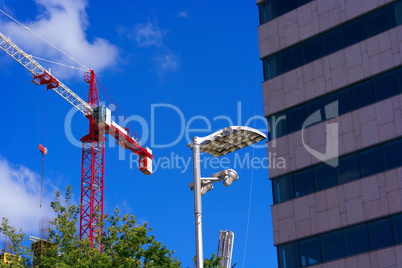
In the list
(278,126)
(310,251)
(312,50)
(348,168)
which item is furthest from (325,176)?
(312,50)

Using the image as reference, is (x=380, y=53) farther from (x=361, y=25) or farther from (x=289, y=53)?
(x=289, y=53)

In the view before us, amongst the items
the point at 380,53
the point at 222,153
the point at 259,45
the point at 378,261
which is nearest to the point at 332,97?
the point at 380,53

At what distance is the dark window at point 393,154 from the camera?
4019cm

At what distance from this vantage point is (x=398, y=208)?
39156 mm

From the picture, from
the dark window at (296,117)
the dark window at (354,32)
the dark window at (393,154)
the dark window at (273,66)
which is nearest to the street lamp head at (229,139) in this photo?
the dark window at (393,154)

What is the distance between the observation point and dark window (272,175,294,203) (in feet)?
145

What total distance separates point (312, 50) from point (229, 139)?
20280mm

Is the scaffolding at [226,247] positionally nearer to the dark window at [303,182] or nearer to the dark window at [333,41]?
the dark window at [303,182]

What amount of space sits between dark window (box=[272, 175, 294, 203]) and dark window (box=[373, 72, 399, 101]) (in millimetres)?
7067

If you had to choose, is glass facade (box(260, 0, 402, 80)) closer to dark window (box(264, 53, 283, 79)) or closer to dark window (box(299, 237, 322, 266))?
dark window (box(264, 53, 283, 79))

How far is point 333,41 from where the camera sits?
45.0 metres

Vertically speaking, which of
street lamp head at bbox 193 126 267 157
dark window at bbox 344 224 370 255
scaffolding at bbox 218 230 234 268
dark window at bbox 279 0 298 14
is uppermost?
dark window at bbox 279 0 298 14

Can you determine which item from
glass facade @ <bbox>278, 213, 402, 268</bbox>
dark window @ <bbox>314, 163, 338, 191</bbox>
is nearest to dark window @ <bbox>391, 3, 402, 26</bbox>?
dark window @ <bbox>314, 163, 338, 191</bbox>

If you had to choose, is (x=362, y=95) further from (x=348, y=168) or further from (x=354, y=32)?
(x=348, y=168)
